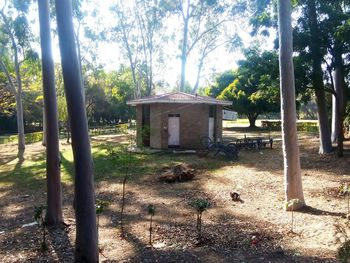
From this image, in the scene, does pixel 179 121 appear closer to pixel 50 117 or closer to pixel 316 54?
pixel 316 54

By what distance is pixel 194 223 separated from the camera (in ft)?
27.4

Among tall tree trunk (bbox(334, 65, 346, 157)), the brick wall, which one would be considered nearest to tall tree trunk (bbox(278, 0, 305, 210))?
tall tree trunk (bbox(334, 65, 346, 157))

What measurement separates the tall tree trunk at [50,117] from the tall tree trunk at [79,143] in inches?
114

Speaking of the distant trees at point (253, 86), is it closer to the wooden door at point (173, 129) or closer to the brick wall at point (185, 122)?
the brick wall at point (185, 122)

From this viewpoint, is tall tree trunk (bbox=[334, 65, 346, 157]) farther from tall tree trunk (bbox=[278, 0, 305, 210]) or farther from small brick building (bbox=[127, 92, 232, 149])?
tall tree trunk (bbox=[278, 0, 305, 210])

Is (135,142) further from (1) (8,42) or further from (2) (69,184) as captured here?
(1) (8,42)

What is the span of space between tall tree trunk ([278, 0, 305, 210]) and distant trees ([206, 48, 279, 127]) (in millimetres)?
6921

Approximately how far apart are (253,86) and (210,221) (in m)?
30.0

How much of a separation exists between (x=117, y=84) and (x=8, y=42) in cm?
2690

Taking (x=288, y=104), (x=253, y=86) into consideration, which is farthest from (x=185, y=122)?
(x=253, y=86)

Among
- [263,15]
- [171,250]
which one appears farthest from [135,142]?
[171,250]

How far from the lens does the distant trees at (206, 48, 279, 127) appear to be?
16.2 metres

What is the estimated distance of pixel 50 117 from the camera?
8484mm

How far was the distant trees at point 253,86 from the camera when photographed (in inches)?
636
